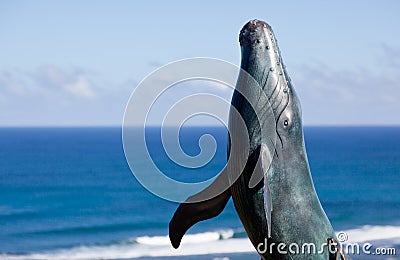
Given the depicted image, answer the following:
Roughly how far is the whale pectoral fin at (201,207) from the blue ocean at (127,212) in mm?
22268

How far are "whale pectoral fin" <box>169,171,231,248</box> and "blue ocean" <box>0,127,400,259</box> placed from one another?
2227 cm

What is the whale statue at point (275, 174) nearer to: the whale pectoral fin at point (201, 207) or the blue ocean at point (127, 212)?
the whale pectoral fin at point (201, 207)

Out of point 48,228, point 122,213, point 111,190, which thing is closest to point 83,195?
point 111,190

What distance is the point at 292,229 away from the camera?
19.2 feet

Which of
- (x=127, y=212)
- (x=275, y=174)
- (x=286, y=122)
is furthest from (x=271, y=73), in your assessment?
(x=127, y=212)

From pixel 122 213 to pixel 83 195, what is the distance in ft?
32.1

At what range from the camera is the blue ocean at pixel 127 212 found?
3416 cm

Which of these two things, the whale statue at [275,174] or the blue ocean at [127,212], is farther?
the blue ocean at [127,212]

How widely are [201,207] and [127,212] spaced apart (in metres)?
41.8

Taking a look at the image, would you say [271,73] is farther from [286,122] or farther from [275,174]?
[275,174]

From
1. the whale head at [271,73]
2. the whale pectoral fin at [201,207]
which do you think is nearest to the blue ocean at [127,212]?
the whale pectoral fin at [201,207]

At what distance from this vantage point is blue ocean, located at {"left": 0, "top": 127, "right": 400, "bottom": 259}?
3416 centimetres

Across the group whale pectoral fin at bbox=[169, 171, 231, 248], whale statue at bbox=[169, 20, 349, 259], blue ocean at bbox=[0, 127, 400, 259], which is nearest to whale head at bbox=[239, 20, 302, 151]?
whale statue at bbox=[169, 20, 349, 259]

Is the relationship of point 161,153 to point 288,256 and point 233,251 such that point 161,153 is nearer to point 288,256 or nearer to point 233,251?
point 233,251
